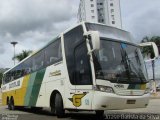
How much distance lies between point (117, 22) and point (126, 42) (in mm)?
109414

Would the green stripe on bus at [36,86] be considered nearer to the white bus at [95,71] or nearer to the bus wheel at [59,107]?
the white bus at [95,71]

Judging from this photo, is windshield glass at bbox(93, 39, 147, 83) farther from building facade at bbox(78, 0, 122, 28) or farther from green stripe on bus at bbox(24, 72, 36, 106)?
building facade at bbox(78, 0, 122, 28)

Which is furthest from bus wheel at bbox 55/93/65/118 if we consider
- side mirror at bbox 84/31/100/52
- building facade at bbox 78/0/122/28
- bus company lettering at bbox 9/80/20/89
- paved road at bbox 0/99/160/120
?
building facade at bbox 78/0/122/28

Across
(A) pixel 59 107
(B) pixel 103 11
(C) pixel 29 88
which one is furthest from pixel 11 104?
Result: (B) pixel 103 11

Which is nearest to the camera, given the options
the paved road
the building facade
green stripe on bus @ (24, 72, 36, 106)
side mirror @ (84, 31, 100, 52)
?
side mirror @ (84, 31, 100, 52)

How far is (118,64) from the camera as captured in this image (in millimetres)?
12031

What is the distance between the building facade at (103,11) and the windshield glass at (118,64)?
10762cm

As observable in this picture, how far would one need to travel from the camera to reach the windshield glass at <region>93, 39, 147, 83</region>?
1171cm

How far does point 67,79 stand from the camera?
1357 centimetres

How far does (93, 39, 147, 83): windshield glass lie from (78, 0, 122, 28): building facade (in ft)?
353

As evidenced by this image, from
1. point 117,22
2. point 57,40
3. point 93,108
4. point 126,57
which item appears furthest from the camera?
point 117,22

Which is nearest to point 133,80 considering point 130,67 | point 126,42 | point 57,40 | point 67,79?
point 130,67

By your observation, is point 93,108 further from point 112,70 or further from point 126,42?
point 126,42

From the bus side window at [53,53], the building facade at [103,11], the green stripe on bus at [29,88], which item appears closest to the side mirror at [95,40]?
the bus side window at [53,53]
